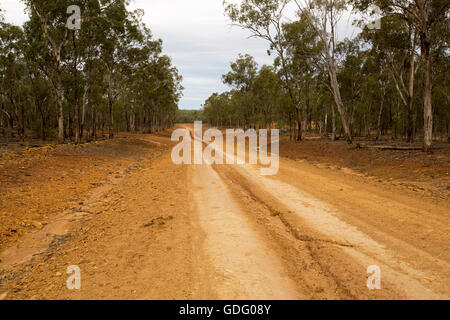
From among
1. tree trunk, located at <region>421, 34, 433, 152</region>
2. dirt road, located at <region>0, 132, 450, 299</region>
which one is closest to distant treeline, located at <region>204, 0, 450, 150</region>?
tree trunk, located at <region>421, 34, 433, 152</region>

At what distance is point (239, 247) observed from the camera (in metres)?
4.77

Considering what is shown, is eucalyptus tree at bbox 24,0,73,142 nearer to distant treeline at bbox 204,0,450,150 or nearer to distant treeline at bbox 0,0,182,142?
distant treeline at bbox 0,0,182,142

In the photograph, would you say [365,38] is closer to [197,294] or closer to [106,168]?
[106,168]

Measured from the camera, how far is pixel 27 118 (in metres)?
54.1

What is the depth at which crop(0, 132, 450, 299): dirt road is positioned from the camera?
3555 millimetres
